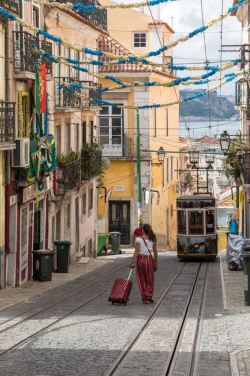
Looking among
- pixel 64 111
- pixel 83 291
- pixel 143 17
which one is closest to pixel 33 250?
pixel 83 291

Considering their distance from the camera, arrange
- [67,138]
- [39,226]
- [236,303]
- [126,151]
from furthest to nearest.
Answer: [126,151] < [67,138] < [39,226] < [236,303]

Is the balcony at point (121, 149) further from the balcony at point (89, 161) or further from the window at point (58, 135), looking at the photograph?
the window at point (58, 135)

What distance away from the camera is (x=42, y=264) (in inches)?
1016

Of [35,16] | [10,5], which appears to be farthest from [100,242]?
[10,5]

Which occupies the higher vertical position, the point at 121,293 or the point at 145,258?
the point at 145,258

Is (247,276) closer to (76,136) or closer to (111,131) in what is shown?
(76,136)

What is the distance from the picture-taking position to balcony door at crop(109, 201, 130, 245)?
175ft

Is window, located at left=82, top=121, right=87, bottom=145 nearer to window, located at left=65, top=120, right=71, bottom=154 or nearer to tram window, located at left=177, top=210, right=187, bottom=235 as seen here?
window, located at left=65, top=120, right=71, bottom=154

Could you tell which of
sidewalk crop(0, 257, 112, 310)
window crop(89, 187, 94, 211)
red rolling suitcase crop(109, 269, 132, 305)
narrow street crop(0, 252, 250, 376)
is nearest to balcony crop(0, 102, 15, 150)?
sidewalk crop(0, 257, 112, 310)

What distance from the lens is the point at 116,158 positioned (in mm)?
53406

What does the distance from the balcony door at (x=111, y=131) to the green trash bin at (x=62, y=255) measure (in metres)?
23.5

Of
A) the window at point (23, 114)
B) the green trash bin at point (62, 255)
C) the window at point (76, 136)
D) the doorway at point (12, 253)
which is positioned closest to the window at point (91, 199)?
the window at point (76, 136)

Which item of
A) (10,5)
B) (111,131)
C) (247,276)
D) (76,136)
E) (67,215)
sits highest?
(10,5)

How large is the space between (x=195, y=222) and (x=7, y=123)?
1566 centimetres
